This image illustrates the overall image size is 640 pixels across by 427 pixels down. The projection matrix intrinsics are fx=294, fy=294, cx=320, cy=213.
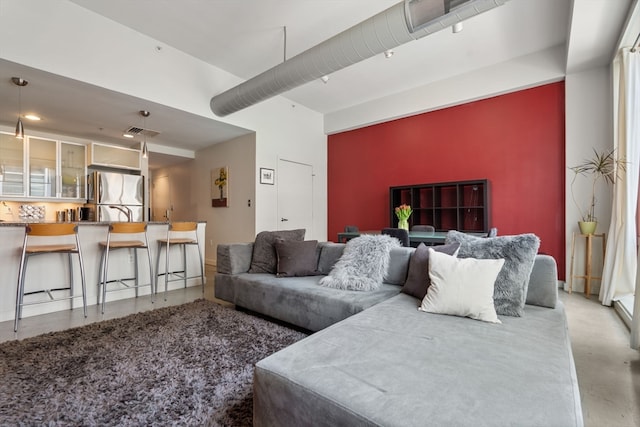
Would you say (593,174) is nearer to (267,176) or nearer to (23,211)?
(267,176)

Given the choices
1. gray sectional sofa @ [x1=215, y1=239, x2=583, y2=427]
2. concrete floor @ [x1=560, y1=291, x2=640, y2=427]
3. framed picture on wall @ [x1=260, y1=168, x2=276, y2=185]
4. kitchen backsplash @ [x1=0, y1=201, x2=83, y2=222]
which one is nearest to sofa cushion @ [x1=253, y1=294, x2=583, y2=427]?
gray sectional sofa @ [x1=215, y1=239, x2=583, y2=427]

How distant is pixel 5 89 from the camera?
3.68 metres

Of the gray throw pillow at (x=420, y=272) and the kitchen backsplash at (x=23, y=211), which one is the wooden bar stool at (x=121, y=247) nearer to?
the kitchen backsplash at (x=23, y=211)

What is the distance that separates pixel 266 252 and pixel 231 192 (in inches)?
115

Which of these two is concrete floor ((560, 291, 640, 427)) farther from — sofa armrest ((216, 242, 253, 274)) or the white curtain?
sofa armrest ((216, 242, 253, 274))

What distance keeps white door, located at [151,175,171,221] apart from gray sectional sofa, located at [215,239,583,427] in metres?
7.34

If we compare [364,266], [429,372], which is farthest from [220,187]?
[429,372]

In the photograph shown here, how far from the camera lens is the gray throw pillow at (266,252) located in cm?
315

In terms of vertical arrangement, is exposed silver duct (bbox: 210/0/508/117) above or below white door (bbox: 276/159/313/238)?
above

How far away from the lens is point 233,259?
315cm

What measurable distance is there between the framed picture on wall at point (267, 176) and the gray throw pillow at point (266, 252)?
7.58 feet

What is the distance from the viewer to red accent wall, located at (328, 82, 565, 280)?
4148mm

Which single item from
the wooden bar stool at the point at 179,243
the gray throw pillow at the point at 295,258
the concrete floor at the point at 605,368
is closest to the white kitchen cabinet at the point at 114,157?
the wooden bar stool at the point at 179,243

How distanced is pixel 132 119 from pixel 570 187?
6.59 meters
